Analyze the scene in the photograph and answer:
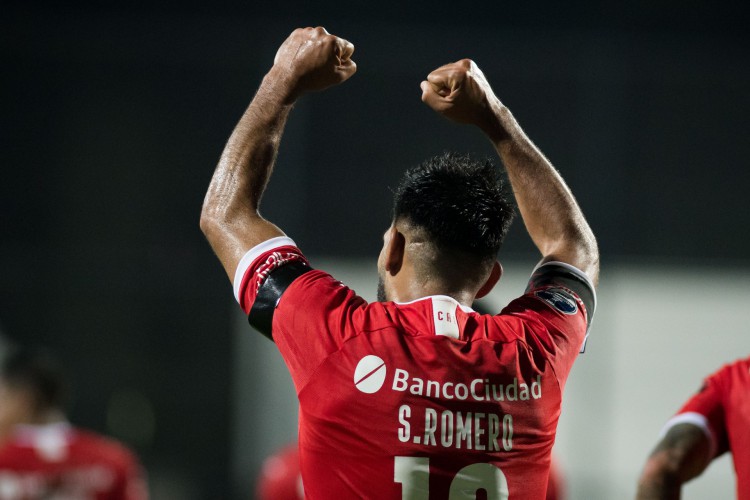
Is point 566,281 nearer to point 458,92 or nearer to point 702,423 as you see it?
point 458,92

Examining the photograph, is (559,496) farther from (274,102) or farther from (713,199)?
(713,199)

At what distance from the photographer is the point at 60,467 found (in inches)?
195

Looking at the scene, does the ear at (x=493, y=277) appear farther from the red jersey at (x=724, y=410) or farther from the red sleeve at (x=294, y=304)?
the red jersey at (x=724, y=410)

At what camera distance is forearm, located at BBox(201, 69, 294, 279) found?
2.17 meters

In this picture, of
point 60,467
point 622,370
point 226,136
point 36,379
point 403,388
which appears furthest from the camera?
point 226,136

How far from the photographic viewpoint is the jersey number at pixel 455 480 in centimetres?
200

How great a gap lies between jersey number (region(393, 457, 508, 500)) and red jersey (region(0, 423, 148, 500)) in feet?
11.1

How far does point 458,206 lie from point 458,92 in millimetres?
342

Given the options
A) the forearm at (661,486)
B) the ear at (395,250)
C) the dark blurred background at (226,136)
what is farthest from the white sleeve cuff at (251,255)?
the dark blurred background at (226,136)

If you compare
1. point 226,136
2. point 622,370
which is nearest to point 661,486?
point 622,370

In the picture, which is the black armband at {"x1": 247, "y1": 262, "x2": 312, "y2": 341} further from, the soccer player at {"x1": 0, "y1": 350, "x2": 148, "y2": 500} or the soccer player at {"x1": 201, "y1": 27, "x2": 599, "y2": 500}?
the soccer player at {"x1": 0, "y1": 350, "x2": 148, "y2": 500}

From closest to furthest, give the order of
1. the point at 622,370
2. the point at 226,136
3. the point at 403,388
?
the point at 403,388, the point at 622,370, the point at 226,136

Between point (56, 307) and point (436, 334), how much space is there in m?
8.91

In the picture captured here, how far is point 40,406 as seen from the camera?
5230 millimetres
